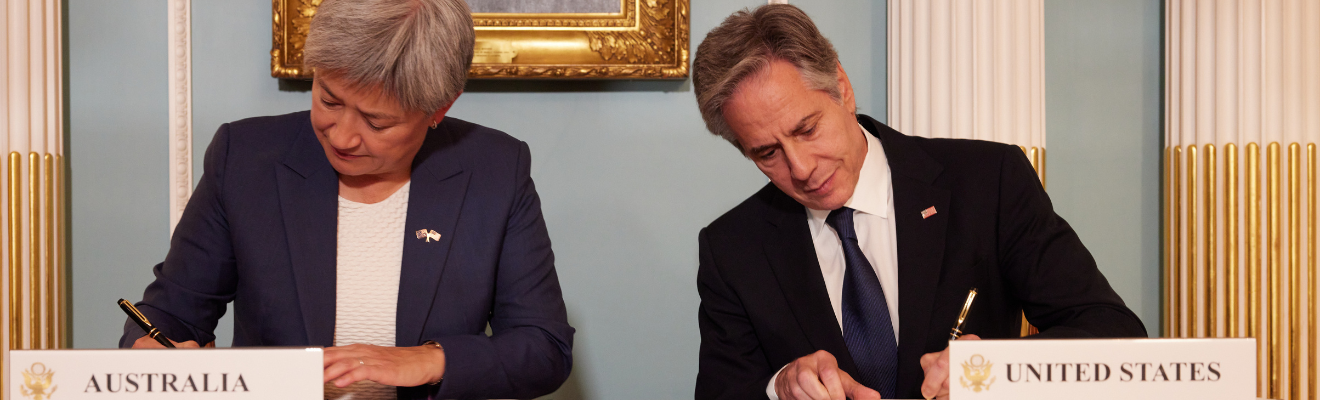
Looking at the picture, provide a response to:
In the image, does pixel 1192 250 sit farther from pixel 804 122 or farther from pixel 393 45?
pixel 393 45

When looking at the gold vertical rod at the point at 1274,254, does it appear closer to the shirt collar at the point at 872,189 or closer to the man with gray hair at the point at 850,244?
the man with gray hair at the point at 850,244

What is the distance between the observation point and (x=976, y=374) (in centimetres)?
106

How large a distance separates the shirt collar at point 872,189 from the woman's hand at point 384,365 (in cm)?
81

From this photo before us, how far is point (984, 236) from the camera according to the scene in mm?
1674

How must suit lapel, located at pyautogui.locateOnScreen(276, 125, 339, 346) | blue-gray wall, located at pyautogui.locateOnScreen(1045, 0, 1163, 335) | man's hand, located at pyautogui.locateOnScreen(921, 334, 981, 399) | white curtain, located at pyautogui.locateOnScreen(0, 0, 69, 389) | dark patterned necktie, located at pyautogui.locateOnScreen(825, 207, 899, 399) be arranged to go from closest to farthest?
1. man's hand, located at pyautogui.locateOnScreen(921, 334, 981, 399)
2. suit lapel, located at pyautogui.locateOnScreen(276, 125, 339, 346)
3. dark patterned necktie, located at pyautogui.locateOnScreen(825, 207, 899, 399)
4. white curtain, located at pyautogui.locateOnScreen(0, 0, 69, 389)
5. blue-gray wall, located at pyautogui.locateOnScreen(1045, 0, 1163, 335)

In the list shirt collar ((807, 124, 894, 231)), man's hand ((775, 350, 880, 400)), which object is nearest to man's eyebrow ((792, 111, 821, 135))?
shirt collar ((807, 124, 894, 231))

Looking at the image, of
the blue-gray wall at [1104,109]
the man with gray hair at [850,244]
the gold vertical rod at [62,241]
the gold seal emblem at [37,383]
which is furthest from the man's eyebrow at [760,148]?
the gold vertical rod at [62,241]

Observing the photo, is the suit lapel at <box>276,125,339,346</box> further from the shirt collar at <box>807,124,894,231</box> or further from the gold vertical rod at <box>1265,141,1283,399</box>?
the gold vertical rod at <box>1265,141,1283,399</box>

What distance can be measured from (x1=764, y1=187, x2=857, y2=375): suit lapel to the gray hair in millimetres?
267

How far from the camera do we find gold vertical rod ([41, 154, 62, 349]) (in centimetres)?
232

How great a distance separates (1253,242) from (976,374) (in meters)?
1.76

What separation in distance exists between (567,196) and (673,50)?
51 centimetres

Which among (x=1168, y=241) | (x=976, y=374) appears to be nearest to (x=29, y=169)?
(x=976, y=374)

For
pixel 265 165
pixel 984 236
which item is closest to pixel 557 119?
pixel 265 165
